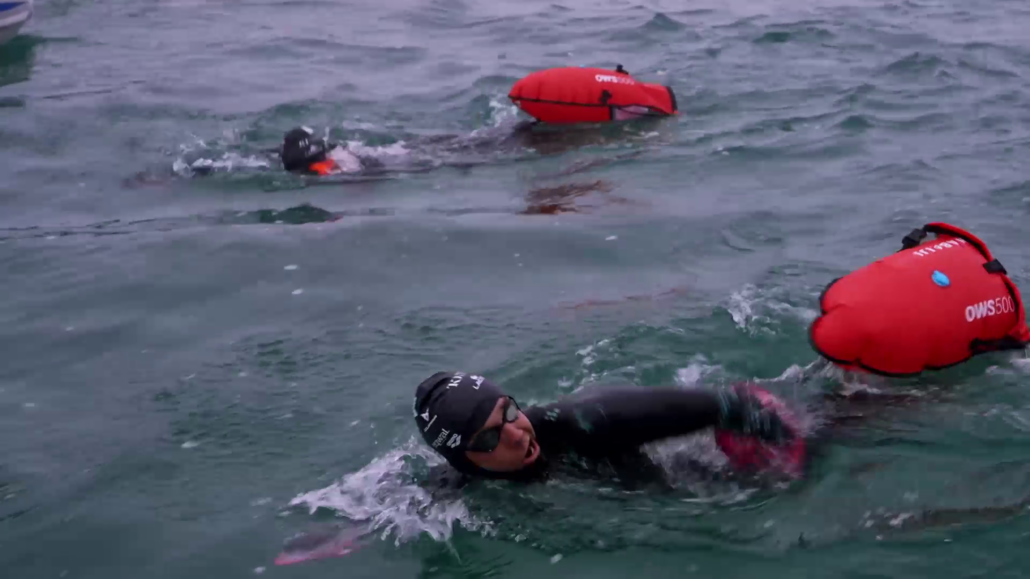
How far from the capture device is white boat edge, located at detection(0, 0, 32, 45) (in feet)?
47.3

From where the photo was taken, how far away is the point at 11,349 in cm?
602

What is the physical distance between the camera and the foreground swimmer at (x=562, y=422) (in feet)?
12.9

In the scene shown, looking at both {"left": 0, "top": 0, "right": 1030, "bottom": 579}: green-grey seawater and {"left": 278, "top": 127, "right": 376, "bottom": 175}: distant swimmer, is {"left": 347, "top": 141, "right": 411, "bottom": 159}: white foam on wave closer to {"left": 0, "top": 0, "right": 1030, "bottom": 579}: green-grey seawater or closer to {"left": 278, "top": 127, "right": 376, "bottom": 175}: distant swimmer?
{"left": 0, "top": 0, "right": 1030, "bottom": 579}: green-grey seawater

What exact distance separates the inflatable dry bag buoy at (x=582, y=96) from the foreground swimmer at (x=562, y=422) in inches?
235

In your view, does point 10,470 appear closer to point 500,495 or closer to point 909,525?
point 500,495

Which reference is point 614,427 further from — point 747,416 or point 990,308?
point 990,308

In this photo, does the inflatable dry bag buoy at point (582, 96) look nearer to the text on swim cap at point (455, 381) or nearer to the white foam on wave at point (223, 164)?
the white foam on wave at point (223, 164)

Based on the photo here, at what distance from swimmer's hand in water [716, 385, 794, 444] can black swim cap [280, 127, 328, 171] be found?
5931 millimetres

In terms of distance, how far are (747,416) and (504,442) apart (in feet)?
3.42

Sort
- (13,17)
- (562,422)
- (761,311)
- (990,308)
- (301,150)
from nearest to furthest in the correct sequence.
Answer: (562,422) → (990,308) → (761,311) → (301,150) → (13,17)

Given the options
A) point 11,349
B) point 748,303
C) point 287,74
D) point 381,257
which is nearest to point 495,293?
point 381,257

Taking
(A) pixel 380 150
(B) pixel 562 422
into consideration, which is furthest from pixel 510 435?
(A) pixel 380 150

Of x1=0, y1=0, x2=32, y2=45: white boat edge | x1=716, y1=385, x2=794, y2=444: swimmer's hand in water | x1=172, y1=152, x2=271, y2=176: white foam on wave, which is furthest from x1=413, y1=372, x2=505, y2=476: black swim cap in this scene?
x1=0, y1=0, x2=32, y2=45: white boat edge

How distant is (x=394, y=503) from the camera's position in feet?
14.4
